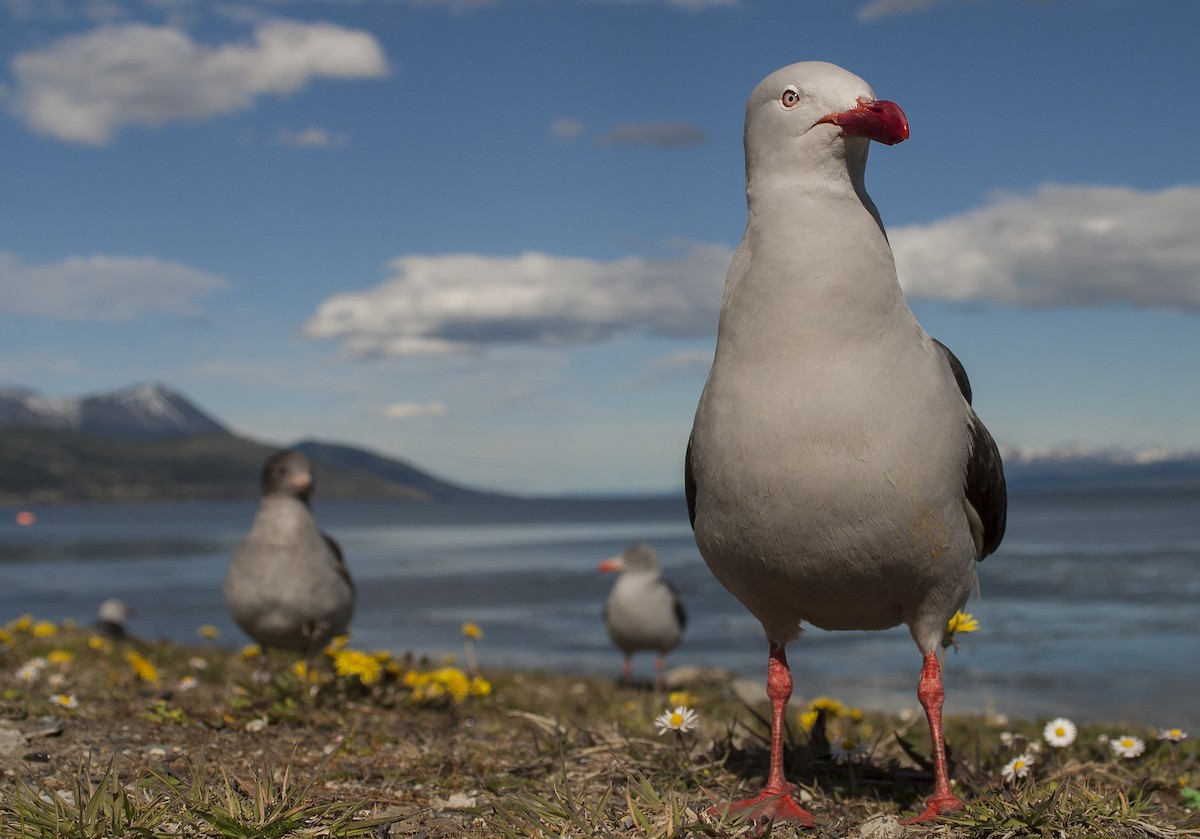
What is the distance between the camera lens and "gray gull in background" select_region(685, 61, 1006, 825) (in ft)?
14.0

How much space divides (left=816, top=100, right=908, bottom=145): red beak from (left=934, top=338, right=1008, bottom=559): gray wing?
3.42 feet

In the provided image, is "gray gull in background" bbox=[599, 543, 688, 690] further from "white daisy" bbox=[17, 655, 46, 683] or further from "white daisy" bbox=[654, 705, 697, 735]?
"white daisy" bbox=[654, 705, 697, 735]

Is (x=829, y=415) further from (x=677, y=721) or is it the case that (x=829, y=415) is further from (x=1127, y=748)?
(x=1127, y=748)

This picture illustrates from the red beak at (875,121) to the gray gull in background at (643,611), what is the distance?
1144 cm

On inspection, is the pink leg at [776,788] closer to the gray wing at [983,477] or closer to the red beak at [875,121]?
the gray wing at [983,477]

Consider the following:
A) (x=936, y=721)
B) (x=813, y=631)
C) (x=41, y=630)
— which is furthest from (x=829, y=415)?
(x=813, y=631)

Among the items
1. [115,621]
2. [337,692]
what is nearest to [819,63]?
[337,692]

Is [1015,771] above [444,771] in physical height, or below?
above

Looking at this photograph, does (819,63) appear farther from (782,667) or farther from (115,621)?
(115,621)

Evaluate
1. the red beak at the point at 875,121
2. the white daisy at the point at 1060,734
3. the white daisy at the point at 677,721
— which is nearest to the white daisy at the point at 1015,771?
the white daisy at the point at 1060,734

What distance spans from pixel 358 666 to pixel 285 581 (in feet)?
12.2

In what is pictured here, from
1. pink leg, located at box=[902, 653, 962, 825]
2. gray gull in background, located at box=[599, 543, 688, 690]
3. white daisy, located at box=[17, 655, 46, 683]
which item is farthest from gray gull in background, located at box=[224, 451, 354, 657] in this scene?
pink leg, located at box=[902, 653, 962, 825]

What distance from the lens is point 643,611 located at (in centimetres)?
1548

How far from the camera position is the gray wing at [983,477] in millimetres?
4648
